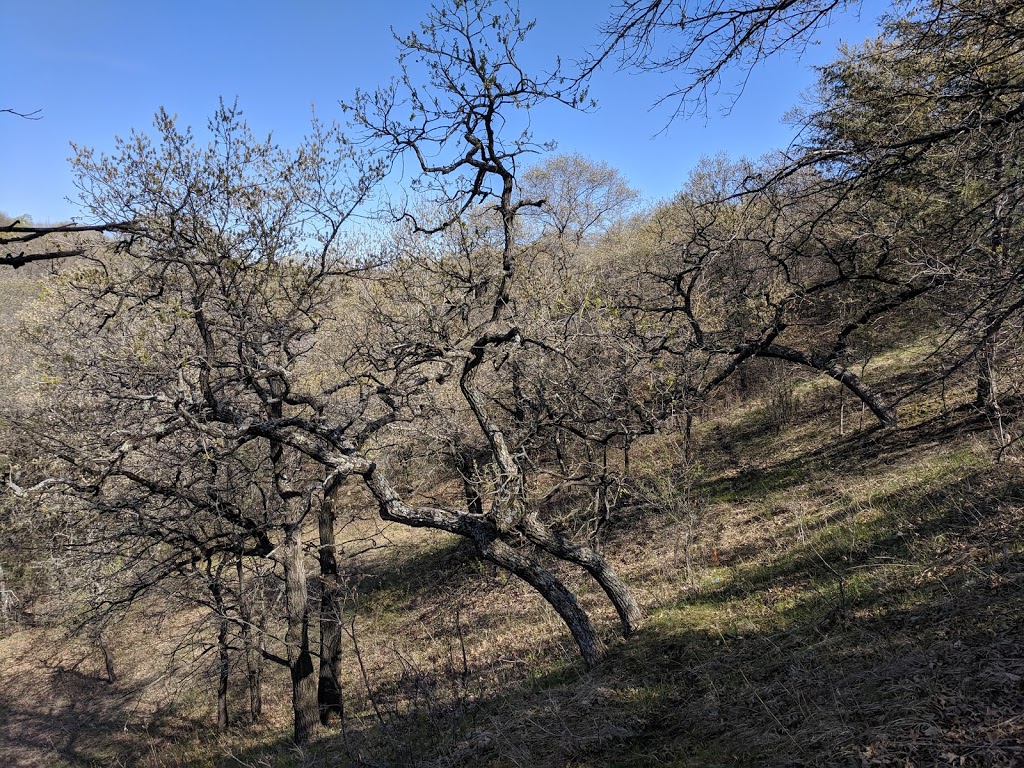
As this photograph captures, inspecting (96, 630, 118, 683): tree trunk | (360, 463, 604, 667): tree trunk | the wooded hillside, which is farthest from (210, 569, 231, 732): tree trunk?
(96, 630, 118, 683): tree trunk

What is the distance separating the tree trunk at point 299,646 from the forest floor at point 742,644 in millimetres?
451

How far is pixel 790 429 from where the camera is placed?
13.3m

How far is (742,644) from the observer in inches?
202

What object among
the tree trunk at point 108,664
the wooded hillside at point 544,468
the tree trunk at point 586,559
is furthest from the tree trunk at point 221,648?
the tree trunk at point 108,664

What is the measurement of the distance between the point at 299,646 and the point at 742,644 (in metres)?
5.80

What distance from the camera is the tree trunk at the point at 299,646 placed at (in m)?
7.85

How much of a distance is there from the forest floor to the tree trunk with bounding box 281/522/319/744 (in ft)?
1.48

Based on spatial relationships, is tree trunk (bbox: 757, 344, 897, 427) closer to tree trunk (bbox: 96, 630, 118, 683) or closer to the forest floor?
the forest floor

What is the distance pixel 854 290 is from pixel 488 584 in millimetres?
9827

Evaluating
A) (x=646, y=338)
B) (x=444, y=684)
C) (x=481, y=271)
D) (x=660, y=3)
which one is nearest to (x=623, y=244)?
(x=646, y=338)

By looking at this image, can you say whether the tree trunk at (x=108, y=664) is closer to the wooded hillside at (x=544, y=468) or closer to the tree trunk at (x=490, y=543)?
the wooded hillside at (x=544, y=468)

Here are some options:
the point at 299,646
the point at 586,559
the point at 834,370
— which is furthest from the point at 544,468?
the point at 834,370

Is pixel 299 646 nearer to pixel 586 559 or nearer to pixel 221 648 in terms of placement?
pixel 221 648

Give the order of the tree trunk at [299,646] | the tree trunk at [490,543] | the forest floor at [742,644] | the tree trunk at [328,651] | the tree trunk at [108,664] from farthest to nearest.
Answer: the tree trunk at [108,664] → the tree trunk at [328,651] → the tree trunk at [299,646] → the tree trunk at [490,543] → the forest floor at [742,644]
